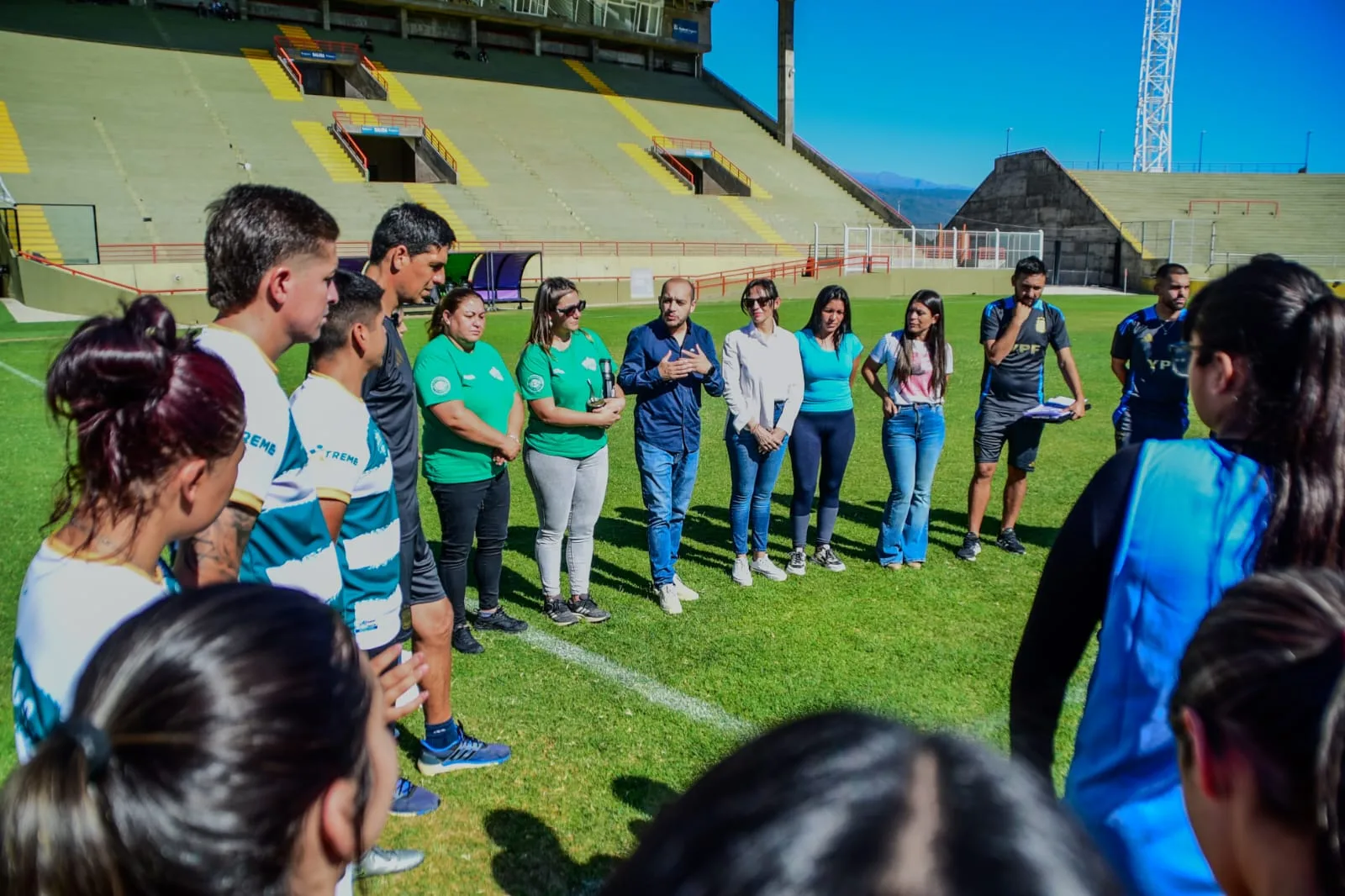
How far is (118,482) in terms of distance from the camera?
1.79 metres

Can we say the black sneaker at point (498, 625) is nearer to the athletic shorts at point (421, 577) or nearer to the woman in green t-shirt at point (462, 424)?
the woman in green t-shirt at point (462, 424)

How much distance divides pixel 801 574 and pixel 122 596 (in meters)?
5.20

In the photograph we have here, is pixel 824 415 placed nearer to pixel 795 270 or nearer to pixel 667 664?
pixel 667 664

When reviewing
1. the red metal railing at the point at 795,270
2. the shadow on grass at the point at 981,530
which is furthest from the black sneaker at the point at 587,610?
the red metal railing at the point at 795,270

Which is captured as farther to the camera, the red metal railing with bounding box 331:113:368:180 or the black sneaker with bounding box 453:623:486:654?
the red metal railing with bounding box 331:113:368:180

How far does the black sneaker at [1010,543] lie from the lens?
7.00 m

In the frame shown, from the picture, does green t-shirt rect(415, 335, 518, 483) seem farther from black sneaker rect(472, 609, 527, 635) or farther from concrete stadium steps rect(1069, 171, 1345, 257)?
concrete stadium steps rect(1069, 171, 1345, 257)

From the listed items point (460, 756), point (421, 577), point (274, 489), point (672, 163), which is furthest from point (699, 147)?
point (274, 489)

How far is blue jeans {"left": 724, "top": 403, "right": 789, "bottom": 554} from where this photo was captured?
632 centimetres

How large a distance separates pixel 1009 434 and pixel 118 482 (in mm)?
6269

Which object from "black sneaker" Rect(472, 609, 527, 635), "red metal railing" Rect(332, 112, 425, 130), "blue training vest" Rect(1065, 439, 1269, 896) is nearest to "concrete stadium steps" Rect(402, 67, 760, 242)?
"red metal railing" Rect(332, 112, 425, 130)

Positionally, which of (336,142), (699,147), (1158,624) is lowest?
(1158,624)

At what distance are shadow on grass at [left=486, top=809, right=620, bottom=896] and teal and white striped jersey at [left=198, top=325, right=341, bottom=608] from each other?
1260mm

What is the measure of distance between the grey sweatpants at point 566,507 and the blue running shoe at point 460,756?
64.7 inches
